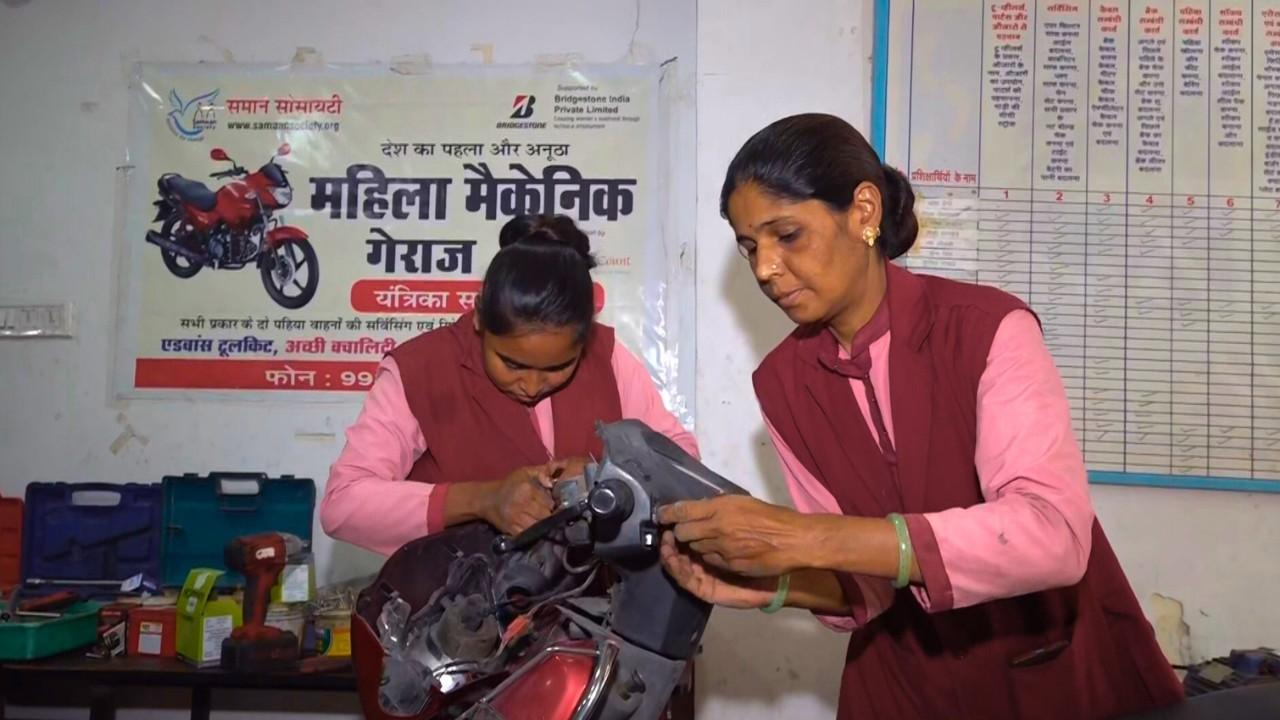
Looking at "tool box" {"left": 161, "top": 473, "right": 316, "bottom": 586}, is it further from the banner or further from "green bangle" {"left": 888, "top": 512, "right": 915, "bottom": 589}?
"green bangle" {"left": 888, "top": 512, "right": 915, "bottom": 589}

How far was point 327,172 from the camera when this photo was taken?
2.43 meters

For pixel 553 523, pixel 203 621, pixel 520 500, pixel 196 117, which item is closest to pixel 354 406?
pixel 203 621

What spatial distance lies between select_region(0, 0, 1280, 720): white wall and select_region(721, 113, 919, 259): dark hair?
0.89 meters

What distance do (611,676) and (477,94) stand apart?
176 cm

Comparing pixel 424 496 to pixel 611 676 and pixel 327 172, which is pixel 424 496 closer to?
pixel 611 676

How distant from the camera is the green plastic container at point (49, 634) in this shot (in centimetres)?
195

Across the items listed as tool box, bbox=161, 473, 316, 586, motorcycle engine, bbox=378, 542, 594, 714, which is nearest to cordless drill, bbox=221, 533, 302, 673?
tool box, bbox=161, 473, 316, 586

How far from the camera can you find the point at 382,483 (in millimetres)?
1443

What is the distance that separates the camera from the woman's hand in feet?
3.38

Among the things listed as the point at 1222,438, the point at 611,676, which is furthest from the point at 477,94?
the point at 1222,438

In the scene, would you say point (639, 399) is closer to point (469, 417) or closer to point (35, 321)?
point (469, 417)

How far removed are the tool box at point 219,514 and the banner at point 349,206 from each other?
0.25 meters

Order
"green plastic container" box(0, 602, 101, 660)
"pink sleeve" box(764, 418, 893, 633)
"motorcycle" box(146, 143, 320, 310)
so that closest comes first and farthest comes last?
"pink sleeve" box(764, 418, 893, 633) → "green plastic container" box(0, 602, 101, 660) → "motorcycle" box(146, 143, 320, 310)

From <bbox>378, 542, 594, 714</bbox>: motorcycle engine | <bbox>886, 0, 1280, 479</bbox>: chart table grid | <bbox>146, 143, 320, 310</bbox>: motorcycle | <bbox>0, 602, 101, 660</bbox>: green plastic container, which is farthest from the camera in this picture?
<bbox>146, 143, 320, 310</bbox>: motorcycle
